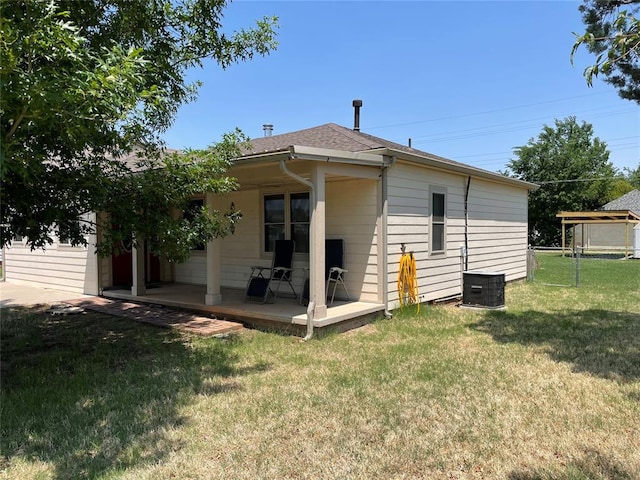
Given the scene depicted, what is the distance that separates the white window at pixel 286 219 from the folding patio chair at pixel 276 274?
23cm

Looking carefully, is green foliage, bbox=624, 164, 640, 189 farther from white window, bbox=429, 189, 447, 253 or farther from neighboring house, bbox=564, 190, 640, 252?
white window, bbox=429, 189, 447, 253

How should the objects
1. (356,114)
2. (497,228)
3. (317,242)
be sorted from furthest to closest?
1. (497,228)
2. (356,114)
3. (317,242)

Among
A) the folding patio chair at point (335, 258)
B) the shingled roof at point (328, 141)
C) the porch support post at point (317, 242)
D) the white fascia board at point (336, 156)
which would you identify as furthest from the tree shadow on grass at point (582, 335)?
the shingled roof at point (328, 141)

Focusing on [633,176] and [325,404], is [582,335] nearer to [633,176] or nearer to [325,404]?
[325,404]

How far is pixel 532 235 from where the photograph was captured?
32312 mm

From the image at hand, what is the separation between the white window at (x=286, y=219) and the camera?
7.95 metres

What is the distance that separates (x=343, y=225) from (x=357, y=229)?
28 cm

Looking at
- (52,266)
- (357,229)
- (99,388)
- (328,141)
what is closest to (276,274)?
(357,229)

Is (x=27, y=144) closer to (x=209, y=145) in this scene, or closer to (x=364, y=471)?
(x=209, y=145)

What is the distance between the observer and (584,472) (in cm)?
254

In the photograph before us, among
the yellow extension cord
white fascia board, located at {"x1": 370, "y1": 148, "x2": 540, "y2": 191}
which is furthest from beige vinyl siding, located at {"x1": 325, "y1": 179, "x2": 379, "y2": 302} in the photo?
white fascia board, located at {"x1": 370, "y1": 148, "x2": 540, "y2": 191}

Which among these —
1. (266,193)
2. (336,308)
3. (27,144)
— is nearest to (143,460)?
(27,144)

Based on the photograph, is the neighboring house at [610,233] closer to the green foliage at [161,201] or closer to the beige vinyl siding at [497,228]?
the beige vinyl siding at [497,228]

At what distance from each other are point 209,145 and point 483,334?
4.32 metres
